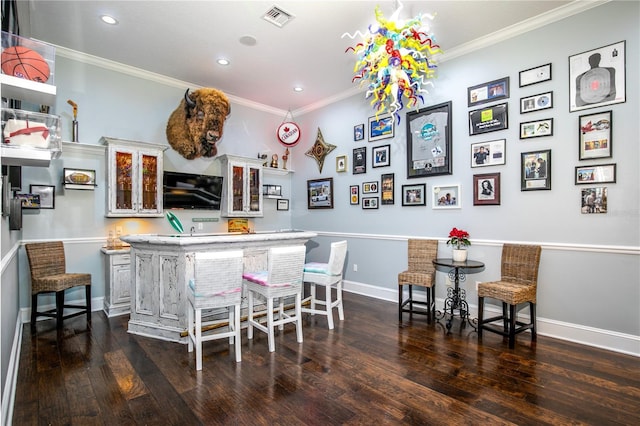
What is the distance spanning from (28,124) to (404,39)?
2.72 m

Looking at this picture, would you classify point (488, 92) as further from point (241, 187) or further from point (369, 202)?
point (241, 187)

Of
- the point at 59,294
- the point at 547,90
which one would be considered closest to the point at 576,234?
the point at 547,90

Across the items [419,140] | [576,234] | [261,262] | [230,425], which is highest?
[419,140]

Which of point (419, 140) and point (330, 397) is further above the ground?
point (419, 140)

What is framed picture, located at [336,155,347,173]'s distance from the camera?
582 centimetres

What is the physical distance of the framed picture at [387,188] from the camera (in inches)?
201

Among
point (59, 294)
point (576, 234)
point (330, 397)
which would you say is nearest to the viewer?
point (330, 397)

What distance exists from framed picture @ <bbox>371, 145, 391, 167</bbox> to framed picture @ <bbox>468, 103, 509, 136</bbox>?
127 cm

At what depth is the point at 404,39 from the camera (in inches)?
112

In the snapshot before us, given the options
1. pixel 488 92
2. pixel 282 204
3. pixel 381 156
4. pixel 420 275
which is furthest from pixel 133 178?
pixel 488 92

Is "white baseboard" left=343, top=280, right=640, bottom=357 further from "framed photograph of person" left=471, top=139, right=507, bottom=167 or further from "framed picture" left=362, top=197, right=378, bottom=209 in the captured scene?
"framed picture" left=362, top=197, right=378, bottom=209

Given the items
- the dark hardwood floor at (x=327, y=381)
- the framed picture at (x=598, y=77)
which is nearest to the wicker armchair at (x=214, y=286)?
the dark hardwood floor at (x=327, y=381)

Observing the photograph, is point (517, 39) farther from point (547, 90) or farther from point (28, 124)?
point (28, 124)

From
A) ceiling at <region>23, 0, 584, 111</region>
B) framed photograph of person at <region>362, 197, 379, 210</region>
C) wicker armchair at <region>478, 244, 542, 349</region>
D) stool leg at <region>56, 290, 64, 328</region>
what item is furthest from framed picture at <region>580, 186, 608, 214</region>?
stool leg at <region>56, 290, 64, 328</region>
